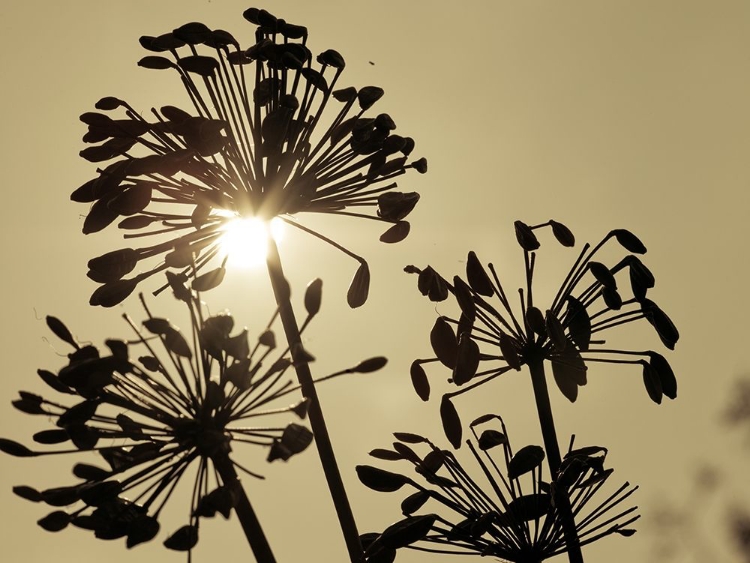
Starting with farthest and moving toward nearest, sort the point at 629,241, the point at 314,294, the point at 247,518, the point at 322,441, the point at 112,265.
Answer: the point at 629,241, the point at 112,265, the point at 322,441, the point at 247,518, the point at 314,294

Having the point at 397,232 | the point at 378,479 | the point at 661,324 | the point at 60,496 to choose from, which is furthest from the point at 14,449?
the point at 661,324

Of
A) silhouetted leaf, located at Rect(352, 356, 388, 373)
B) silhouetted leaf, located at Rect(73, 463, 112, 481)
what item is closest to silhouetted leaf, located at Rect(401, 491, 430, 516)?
silhouetted leaf, located at Rect(352, 356, 388, 373)

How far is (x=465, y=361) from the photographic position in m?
7.06

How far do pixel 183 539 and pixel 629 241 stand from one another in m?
3.96

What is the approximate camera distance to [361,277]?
7.41m

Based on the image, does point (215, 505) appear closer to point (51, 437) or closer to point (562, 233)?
point (51, 437)

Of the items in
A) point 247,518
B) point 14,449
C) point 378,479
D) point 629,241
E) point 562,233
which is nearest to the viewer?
point 247,518

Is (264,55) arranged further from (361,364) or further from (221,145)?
(361,364)

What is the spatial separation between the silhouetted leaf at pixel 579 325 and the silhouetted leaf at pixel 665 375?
655mm

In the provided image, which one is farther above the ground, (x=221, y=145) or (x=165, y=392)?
(x=221, y=145)

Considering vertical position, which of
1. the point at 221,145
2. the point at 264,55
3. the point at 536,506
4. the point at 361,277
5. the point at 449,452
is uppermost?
the point at 264,55

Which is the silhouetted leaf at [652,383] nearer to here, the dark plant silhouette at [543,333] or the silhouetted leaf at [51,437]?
the dark plant silhouette at [543,333]

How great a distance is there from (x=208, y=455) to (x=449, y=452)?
2.01 metres

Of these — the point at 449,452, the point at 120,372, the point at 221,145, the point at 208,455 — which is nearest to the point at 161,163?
the point at 221,145
